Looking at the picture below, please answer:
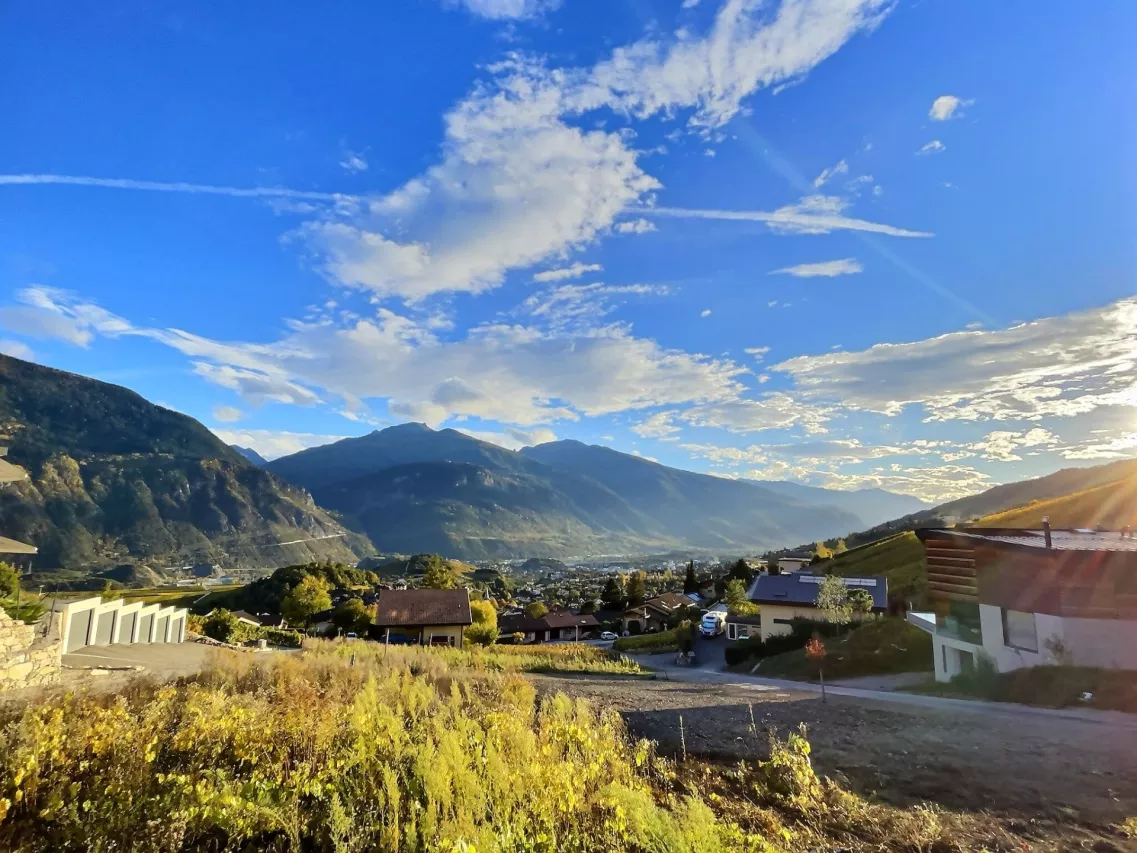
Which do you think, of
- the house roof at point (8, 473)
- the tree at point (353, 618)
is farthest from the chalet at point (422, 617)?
the house roof at point (8, 473)

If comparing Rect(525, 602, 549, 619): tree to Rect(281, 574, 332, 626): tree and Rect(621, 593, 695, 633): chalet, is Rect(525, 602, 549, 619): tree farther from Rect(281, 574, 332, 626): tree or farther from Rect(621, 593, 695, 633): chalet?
Rect(281, 574, 332, 626): tree

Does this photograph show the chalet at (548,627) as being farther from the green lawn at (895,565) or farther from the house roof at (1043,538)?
the house roof at (1043,538)

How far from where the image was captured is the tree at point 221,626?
2592 centimetres

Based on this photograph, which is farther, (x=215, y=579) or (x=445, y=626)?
(x=215, y=579)

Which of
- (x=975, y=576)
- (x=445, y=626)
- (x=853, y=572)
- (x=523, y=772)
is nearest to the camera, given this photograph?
(x=523, y=772)

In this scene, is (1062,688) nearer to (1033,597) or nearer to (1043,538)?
(1033,597)

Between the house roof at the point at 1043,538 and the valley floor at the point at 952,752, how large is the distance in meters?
6.59

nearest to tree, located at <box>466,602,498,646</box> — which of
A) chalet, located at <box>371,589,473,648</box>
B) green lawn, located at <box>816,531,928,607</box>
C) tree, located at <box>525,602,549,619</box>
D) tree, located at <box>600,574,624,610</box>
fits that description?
chalet, located at <box>371,589,473,648</box>

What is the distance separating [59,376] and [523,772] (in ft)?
781

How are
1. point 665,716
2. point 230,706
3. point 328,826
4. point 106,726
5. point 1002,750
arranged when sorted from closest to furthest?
1. point 328,826
2. point 106,726
3. point 230,706
4. point 1002,750
5. point 665,716

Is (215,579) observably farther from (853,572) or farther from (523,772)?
(523,772)

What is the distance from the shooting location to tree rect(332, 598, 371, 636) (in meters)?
41.6

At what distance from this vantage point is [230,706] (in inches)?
262

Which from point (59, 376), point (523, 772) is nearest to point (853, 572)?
point (523, 772)
